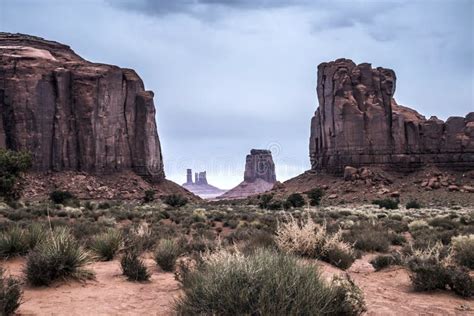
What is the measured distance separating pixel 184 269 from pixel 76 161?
7109 cm

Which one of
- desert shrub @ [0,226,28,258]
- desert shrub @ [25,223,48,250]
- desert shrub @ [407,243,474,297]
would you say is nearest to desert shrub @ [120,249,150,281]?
desert shrub @ [25,223,48,250]

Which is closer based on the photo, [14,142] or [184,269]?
[184,269]

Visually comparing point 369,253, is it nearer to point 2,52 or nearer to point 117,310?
point 117,310

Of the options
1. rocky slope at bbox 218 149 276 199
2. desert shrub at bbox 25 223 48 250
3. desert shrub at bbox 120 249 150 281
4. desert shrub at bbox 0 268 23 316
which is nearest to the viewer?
desert shrub at bbox 0 268 23 316

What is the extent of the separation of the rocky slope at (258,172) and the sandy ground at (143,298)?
15893cm

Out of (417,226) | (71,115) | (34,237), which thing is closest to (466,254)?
(417,226)

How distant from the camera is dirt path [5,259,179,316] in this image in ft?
20.7

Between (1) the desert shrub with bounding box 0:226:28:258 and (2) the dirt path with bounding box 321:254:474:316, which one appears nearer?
(2) the dirt path with bounding box 321:254:474:316

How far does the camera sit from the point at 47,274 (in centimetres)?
755

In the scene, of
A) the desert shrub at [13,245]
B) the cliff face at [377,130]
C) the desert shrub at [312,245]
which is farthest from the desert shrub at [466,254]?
the cliff face at [377,130]

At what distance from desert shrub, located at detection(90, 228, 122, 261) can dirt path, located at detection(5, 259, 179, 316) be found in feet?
6.69

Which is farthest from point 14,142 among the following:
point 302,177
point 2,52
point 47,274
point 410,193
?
point 47,274

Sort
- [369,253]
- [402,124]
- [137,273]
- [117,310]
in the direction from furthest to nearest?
1. [402,124]
2. [369,253]
3. [137,273]
4. [117,310]

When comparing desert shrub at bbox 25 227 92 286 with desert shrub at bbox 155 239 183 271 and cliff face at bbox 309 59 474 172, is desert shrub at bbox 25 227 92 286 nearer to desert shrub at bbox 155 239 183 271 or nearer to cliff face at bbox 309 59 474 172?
desert shrub at bbox 155 239 183 271
